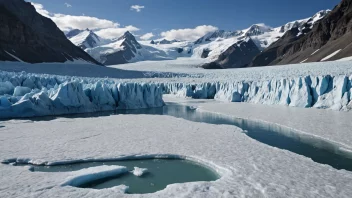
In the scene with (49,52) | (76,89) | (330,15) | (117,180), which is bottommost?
(117,180)

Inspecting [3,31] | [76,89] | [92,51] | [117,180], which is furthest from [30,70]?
[92,51]

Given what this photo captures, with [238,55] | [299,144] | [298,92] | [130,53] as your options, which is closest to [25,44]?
[298,92]

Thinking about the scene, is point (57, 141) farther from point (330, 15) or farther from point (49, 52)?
point (330, 15)

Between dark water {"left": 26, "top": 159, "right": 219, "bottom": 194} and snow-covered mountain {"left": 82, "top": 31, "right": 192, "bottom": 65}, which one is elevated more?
snow-covered mountain {"left": 82, "top": 31, "right": 192, "bottom": 65}

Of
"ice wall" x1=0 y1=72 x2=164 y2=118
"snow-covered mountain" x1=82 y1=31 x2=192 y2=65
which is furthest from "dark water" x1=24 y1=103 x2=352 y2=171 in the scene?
"snow-covered mountain" x1=82 y1=31 x2=192 y2=65

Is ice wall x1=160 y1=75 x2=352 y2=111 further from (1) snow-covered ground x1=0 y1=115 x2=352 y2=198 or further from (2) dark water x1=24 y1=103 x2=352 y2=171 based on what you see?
(1) snow-covered ground x1=0 y1=115 x2=352 y2=198

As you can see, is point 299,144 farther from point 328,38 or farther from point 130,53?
point 130,53
